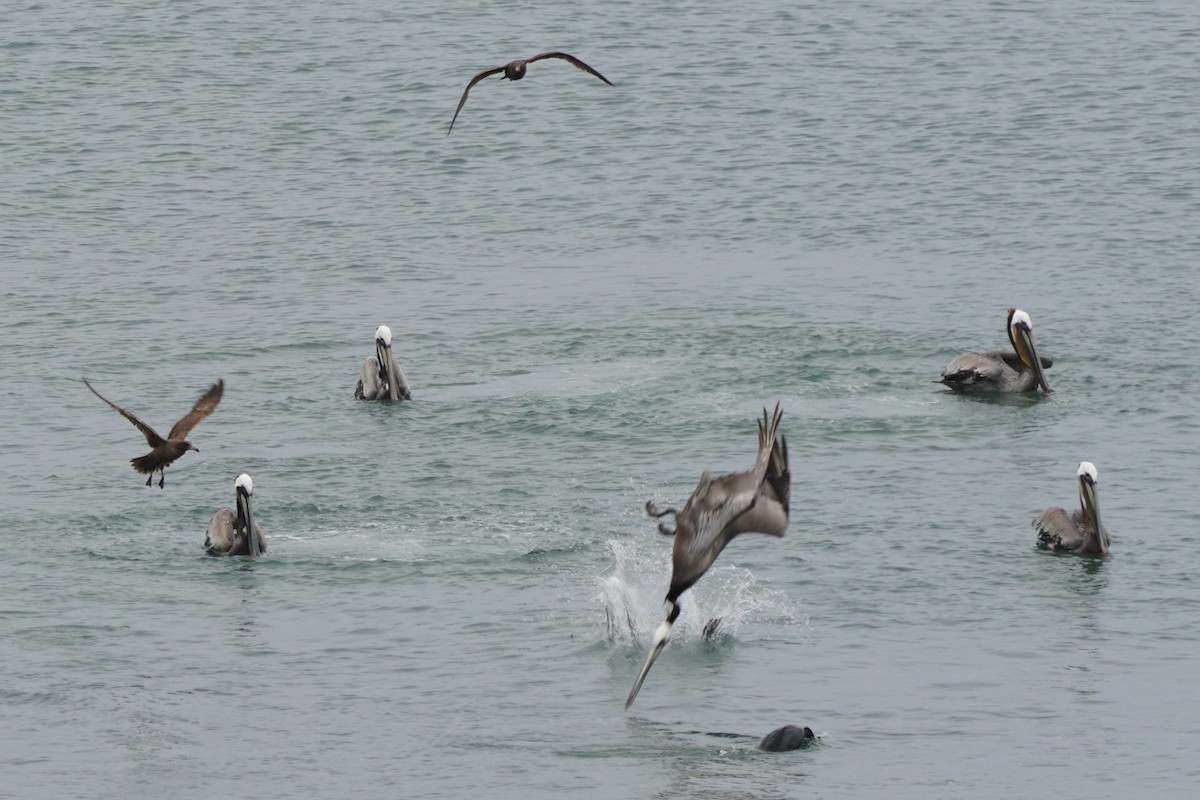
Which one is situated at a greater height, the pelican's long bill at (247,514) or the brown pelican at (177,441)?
the brown pelican at (177,441)

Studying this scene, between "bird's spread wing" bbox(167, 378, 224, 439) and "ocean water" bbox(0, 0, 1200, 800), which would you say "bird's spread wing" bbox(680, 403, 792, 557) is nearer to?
"ocean water" bbox(0, 0, 1200, 800)

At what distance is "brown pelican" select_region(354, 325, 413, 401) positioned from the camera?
1325 inches

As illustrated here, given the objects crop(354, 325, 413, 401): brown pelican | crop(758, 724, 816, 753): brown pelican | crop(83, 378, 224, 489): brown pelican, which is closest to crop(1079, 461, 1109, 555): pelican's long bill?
crop(758, 724, 816, 753): brown pelican

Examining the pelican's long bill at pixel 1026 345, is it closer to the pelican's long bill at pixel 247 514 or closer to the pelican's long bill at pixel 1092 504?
the pelican's long bill at pixel 1092 504

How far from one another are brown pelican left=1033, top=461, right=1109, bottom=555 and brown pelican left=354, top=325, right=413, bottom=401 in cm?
1020

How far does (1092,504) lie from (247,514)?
9648mm

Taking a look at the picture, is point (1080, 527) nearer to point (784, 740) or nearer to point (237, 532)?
point (784, 740)

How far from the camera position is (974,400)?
33594 mm

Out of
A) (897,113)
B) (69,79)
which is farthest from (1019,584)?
(69,79)

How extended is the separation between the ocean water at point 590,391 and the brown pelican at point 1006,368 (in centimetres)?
38

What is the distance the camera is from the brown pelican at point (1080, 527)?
27.0 meters

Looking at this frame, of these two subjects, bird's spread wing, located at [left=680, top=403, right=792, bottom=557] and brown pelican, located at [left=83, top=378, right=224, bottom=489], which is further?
brown pelican, located at [left=83, top=378, right=224, bottom=489]

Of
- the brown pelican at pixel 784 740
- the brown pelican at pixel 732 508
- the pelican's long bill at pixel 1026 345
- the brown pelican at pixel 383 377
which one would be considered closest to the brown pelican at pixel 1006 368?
the pelican's long bill at pixel 1026 345

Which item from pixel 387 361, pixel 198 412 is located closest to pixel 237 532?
pixel 198 412
